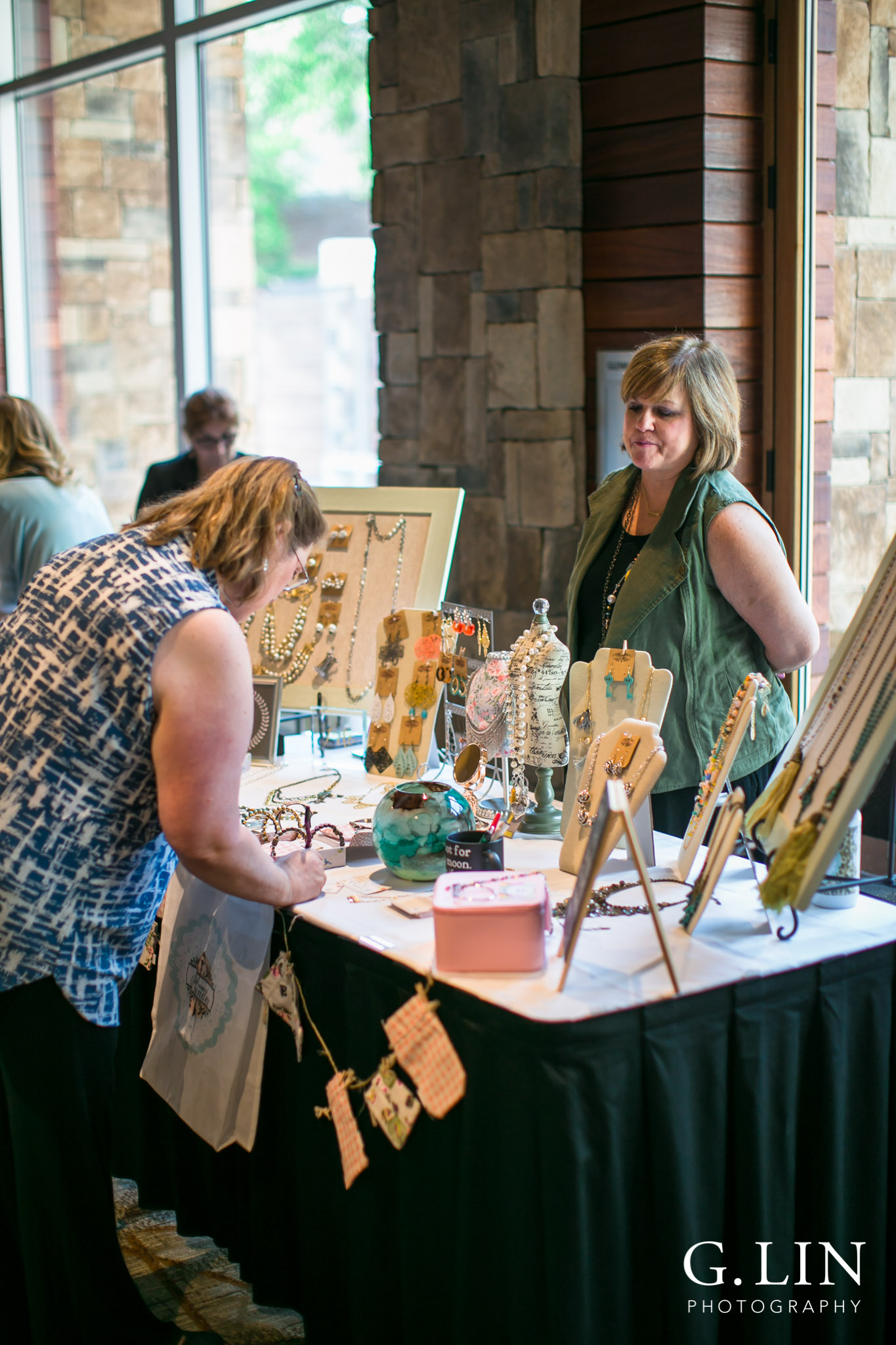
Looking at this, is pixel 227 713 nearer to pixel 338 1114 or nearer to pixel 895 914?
pixel 338 1114

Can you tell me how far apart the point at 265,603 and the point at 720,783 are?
687 mm

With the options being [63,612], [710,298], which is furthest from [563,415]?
[63,612]

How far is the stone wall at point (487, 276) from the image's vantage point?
3.78 m

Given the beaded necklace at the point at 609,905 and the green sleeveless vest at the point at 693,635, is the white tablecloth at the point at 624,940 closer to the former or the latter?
the beaded necklace at the point at 609,905

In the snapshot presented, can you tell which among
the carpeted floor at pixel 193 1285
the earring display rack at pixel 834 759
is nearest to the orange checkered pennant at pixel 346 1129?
the carpeted floor at pixel 193 1285

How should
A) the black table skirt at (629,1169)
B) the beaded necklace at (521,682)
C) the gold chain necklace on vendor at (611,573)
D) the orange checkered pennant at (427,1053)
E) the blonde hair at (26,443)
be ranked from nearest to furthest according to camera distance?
the black table skirt at (629,1169) → the orange checkered pennant at (427,1053) → the beaded necklace at (521,682) → the gold chain necklace on vendor at (611,573) → the blonde hair at (26,443)

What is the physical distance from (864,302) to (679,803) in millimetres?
1646

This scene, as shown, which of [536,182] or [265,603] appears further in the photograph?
[536,182]

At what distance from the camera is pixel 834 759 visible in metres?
1.66

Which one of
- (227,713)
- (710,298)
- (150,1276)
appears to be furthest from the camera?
(710,298)

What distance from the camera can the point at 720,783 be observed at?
1.91m

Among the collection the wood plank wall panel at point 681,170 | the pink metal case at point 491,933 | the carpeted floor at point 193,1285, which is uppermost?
the wood plank wall panel at point 681,170

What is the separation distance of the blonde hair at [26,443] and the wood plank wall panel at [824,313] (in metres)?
2.11

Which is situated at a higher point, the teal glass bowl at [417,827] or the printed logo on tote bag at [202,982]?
the teal glass bowl at [417,827]
